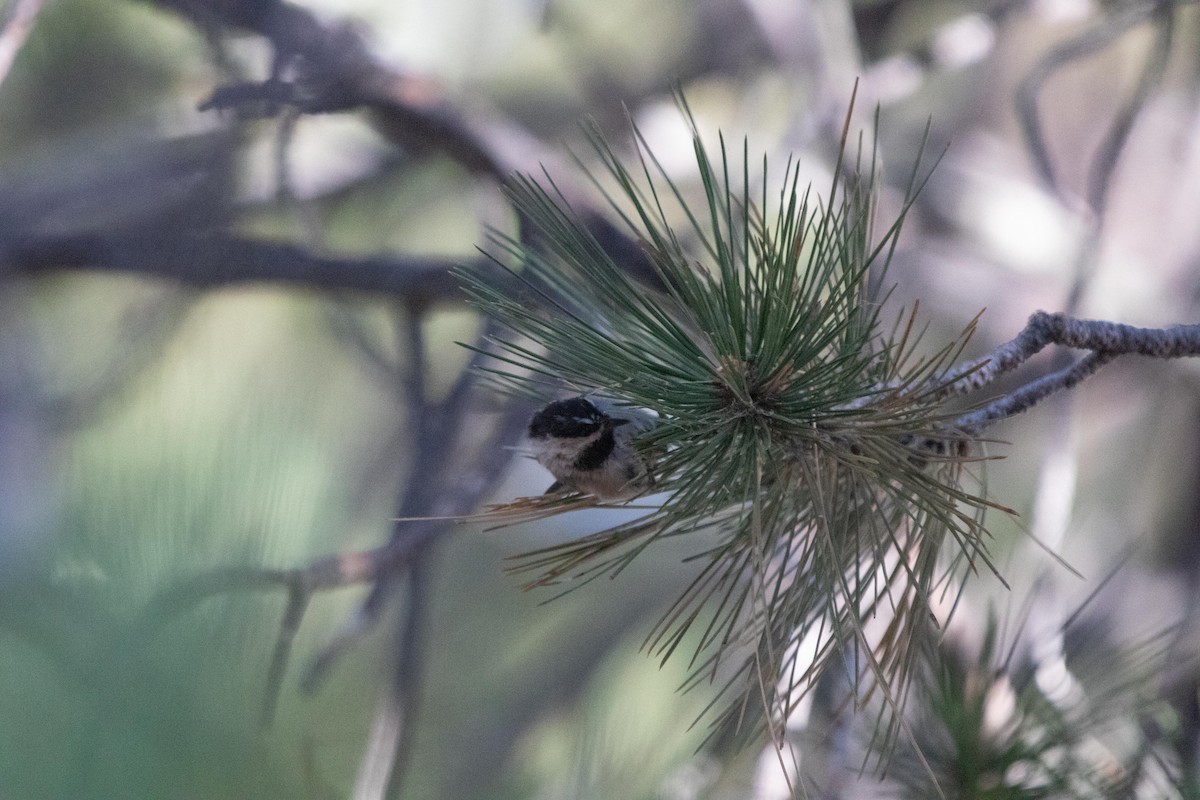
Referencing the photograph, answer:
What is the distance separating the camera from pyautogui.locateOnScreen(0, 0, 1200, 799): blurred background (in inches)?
30.7

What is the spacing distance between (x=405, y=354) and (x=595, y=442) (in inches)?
49.8

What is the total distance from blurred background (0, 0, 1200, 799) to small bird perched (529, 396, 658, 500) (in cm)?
18

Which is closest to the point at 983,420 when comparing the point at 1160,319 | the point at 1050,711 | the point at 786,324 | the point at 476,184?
the point at 786,324

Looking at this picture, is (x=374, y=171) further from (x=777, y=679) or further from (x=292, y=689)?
(x=777, y=679)

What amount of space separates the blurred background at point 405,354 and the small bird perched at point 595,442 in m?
0.18

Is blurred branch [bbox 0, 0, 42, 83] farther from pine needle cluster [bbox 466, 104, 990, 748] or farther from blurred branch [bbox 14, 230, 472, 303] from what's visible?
pine needle cluster [bbox 466, 104, 990, 748]

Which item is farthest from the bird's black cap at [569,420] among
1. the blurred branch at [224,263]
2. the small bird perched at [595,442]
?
the blurred branch at [224,263]

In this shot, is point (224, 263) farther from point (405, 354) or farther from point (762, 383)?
point (762, 383)

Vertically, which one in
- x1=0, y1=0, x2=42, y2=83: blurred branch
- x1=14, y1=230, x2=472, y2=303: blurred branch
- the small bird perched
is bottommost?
the small bird perched

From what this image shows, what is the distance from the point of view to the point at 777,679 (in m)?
0.58

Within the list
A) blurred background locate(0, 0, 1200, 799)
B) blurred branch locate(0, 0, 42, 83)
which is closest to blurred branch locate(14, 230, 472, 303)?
blurred background locate(0, 0, 1200, 799)

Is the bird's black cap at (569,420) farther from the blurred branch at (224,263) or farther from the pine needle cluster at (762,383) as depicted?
the blurred branch at (224,263)

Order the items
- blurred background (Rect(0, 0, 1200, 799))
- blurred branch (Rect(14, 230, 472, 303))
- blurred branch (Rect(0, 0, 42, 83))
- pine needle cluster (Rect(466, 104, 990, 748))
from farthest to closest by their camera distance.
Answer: blurred branch (Rect(14, 230, 472, 303)) < blurred branch (Rect(0, 0, 42, 83)) < blurred background (Rect(0, 0, 1200, 799)) < pine needle cluster (Rect(466, 104, 990, 748))

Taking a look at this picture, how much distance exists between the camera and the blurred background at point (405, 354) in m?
0.78
